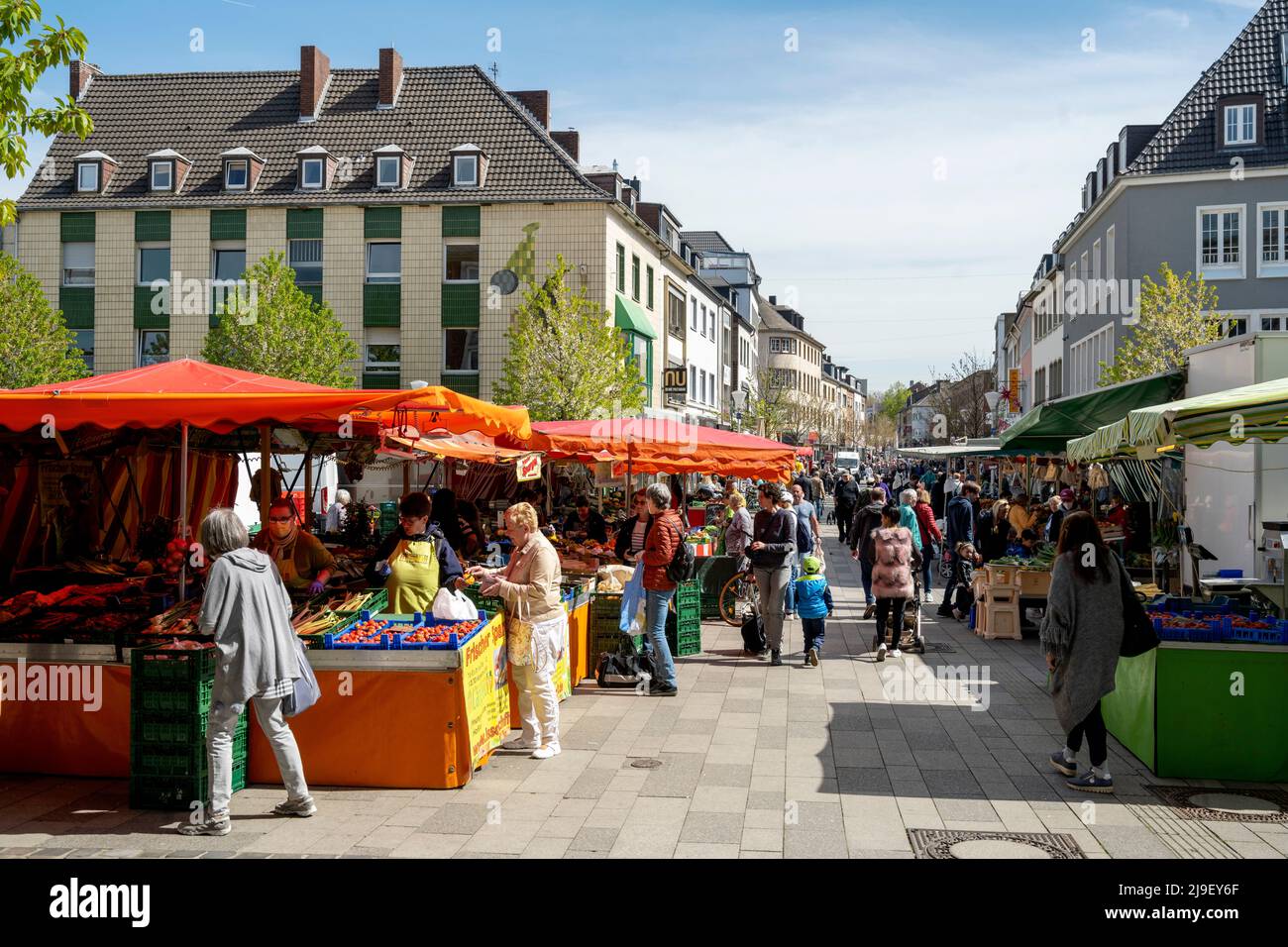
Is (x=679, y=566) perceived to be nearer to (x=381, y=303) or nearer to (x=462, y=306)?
(x=462, y=306)

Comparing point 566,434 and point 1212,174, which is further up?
point 1212,174

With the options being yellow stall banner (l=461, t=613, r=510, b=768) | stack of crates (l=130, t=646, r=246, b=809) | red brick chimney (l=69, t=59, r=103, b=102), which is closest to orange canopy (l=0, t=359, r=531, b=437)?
stack of crates (l=130, t=646, r=246, b=809)

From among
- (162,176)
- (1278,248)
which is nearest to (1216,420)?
(1278,248)

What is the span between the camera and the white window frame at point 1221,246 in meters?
32.0

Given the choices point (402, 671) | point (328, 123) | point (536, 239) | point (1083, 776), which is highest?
point (328, 123)

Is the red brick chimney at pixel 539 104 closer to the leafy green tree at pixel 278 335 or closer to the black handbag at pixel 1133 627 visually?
the leafy green tree at pixel 278 335

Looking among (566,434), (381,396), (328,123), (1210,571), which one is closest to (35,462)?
(566,434)

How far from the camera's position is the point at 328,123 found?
1474 inches

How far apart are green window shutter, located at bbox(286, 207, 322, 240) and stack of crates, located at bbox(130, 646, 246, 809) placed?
31.2 m

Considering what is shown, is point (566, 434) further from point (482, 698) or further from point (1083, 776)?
point (1083, 776)

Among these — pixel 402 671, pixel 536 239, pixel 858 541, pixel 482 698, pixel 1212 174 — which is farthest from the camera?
pixel 536 239

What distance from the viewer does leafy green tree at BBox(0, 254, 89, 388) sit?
106ft

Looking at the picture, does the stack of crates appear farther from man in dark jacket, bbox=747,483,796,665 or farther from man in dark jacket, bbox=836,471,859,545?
man in dark jacket, bbox=836,471,859,545

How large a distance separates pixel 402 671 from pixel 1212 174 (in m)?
32.1
